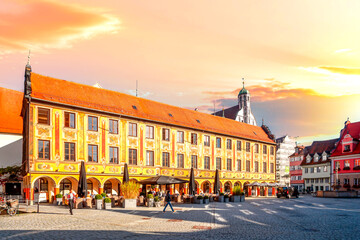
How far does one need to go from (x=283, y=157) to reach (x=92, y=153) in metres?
107

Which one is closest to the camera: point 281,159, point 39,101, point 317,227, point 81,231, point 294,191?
point 81,231

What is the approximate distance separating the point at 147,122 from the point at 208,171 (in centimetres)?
1203

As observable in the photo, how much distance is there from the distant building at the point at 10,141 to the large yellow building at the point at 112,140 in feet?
27.1

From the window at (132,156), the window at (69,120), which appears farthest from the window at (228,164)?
the window at (69,120)

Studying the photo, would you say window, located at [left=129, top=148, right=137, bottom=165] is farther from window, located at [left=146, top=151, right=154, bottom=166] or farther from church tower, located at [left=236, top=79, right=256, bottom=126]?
church tower, located at [left=236, top=79, right=256, bottom=126]

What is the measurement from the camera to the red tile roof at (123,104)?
35.8 meters

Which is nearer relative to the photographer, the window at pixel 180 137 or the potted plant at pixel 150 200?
the potted plant at pixel 150 200

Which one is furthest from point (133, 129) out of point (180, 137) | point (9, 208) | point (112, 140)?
point (9, 208)

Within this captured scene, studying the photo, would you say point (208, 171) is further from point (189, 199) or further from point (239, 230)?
point (239, 230)

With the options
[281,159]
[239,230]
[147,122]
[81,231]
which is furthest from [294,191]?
[281,159]

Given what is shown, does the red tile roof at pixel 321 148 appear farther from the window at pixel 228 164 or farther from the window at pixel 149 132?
the window at pixel 149 132

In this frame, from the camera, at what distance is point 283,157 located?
133250mm

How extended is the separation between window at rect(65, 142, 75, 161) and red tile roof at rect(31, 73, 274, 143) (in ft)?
13.0

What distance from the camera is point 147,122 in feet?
139
